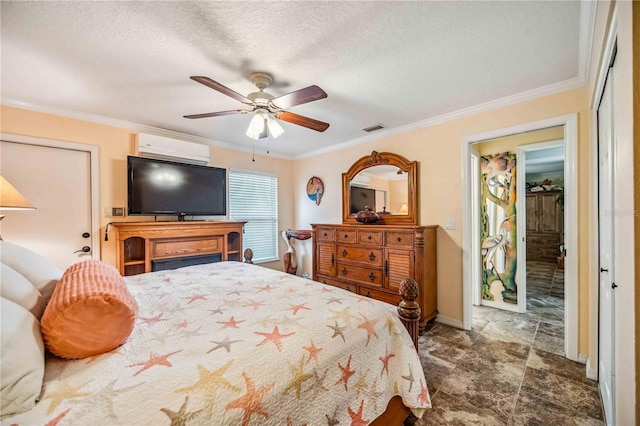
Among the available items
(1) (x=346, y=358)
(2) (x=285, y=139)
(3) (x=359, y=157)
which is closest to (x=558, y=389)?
(1) (x=346, y=358)

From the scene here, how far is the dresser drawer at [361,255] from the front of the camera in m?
2.98

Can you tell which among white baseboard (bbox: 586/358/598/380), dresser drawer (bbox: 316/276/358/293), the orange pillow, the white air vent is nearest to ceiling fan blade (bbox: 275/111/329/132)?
the white air vent

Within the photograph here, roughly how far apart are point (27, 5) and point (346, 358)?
8.12 feet

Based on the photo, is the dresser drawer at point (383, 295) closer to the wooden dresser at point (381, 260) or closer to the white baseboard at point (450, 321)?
the wooden dresser at point (381, 260)

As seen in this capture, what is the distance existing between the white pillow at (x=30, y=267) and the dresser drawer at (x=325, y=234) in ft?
8.74

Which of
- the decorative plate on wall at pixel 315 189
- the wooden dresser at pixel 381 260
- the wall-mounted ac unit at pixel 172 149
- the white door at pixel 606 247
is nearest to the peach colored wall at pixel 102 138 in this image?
the wall-mounted ac unit at pixel 172 149

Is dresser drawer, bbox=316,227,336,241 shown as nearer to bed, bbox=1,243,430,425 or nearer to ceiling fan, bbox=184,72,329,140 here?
ceiling fan, bbox=184,72,329,140

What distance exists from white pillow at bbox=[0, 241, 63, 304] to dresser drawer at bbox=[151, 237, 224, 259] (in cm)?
177

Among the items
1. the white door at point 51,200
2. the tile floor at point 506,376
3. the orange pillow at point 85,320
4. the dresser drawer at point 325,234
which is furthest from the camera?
the dresser drawer at point 325,234

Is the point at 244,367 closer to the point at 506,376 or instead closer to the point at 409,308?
the point at 409,308

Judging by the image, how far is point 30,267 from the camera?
3.78 ft

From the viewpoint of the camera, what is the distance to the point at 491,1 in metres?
1.36

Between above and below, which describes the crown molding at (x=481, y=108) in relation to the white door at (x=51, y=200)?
above

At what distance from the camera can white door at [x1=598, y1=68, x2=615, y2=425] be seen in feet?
4.49
